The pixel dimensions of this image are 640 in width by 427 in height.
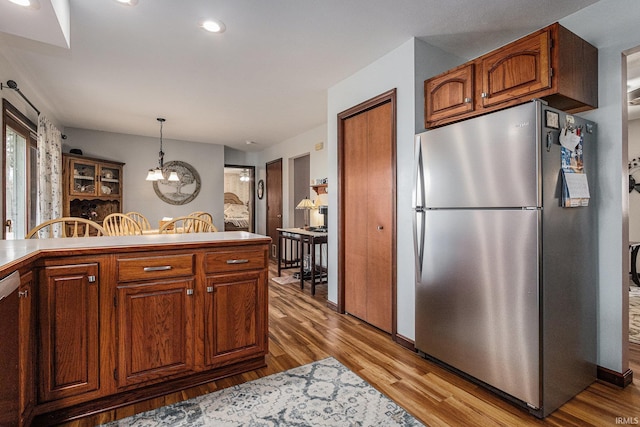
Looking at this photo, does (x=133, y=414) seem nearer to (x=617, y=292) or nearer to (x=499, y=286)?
(x=499, y=286)

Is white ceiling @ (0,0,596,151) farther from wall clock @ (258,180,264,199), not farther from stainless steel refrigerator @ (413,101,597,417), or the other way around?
wall clock @ (258,180,264,199)

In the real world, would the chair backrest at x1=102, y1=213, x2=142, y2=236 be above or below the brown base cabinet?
above

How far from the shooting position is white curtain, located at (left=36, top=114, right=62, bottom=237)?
3.83 metres

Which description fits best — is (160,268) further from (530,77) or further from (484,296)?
(530,77)

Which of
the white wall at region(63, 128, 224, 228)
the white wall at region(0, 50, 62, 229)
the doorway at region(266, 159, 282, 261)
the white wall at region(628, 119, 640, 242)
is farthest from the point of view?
the doorway at region(266, 159, 282, 261)

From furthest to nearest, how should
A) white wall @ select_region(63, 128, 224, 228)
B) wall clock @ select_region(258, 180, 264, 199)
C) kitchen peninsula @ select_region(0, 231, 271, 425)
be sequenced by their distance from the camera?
wall clock @ select_region(258, 180, 264, 199) → white wall @ select_region(63, 128, 224, 228) → kitchen peninsula @ select_region(0, 231, 271, 425)

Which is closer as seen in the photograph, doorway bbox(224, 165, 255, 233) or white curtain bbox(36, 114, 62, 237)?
white curtain bbox(36, 114, 62, 237)

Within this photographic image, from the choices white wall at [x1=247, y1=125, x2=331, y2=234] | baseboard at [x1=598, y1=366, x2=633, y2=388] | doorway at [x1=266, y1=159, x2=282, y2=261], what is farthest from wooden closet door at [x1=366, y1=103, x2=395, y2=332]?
doorway at [x1=266, y1=159, x2=282, y2=261]

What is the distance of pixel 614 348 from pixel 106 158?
7.02 metres

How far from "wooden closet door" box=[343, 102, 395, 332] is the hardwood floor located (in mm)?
278

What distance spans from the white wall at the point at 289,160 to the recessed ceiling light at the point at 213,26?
2925 mm

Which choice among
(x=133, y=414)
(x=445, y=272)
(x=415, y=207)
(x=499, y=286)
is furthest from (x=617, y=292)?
(x=133, y=414)

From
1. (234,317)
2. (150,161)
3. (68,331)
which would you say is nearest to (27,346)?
(68,331)

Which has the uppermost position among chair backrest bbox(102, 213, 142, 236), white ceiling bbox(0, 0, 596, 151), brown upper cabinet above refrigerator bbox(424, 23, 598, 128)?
white ceiling bbox(0, 0, 596, 151)
